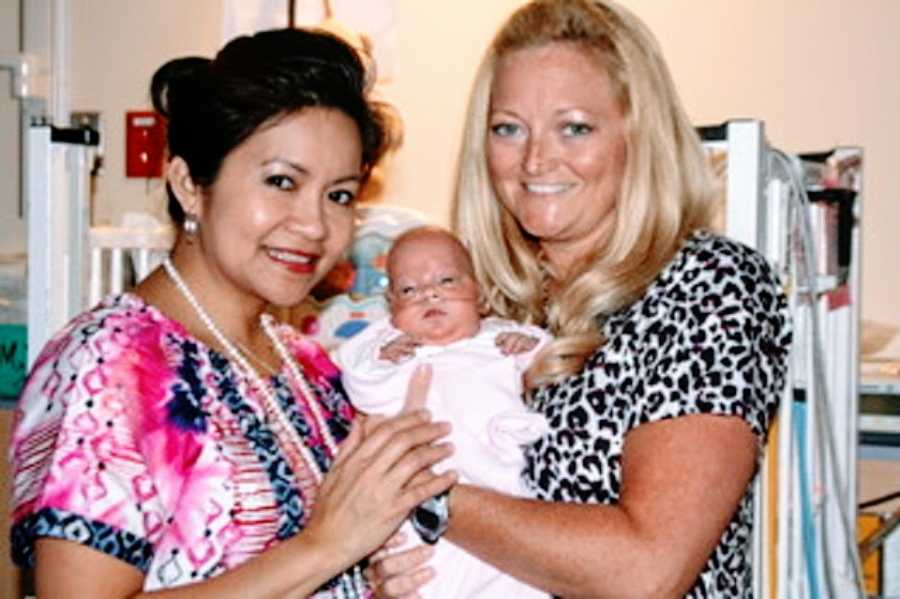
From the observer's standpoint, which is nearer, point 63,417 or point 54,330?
point 63,417

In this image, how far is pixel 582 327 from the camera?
1.68 meters

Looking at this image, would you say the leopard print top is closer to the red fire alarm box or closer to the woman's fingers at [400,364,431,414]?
the woman's fingers at [400,364,431,414]

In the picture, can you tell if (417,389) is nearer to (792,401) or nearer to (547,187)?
(547,187)

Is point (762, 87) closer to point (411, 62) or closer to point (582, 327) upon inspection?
point (411, 62)

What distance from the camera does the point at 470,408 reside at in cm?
172

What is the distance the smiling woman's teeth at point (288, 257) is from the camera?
154 cm

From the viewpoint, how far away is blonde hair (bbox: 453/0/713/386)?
5.43 feet

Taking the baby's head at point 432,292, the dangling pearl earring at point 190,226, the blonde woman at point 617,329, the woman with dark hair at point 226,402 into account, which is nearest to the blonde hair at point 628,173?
the blonde woman at point 617,329

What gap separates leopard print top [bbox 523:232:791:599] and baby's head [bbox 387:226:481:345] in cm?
20

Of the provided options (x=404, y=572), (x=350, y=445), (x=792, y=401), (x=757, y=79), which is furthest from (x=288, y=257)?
(x=757, y=79)

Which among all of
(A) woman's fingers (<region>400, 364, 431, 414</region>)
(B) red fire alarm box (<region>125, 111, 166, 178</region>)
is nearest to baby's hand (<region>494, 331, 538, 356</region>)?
(A) woman's fingers (<region>400, 364, 431, 414</region>)

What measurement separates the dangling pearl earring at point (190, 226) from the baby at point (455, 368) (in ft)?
1.09

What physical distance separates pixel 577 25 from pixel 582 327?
429mm

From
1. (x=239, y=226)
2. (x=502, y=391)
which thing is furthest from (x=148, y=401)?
(x=502, y=391)
